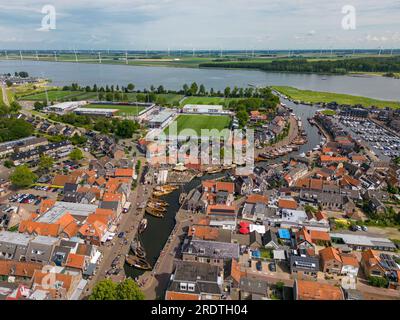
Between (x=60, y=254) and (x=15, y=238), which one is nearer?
(x=60, y=254)

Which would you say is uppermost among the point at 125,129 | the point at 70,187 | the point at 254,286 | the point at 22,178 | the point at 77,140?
the point at 125,129

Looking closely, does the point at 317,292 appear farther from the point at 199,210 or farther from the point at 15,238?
the point at 15,238

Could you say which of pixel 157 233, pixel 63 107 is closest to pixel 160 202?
pixel 157 233

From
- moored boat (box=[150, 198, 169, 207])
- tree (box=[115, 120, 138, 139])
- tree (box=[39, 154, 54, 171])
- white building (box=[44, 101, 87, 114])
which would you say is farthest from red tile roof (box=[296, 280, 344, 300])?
white building (box=[44, 101, 87, 114])

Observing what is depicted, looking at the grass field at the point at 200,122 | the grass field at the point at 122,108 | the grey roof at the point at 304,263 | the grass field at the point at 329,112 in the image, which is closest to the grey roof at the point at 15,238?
the grey roof at the point at 304,263

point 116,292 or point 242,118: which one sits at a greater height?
point 242,118

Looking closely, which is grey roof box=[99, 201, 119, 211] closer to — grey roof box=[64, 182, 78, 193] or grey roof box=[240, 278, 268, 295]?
grey roof box=[64, 182, 78, 193]
